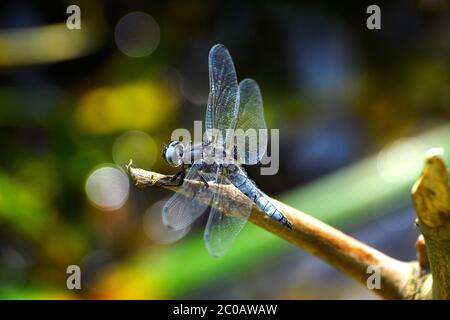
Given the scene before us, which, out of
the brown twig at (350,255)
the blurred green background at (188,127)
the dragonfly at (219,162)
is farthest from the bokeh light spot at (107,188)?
the brown twig at (350,255)

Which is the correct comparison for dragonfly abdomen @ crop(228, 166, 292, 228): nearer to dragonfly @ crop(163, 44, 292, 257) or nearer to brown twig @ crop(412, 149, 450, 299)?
dragonfly @ crop(163, 44, 292, 257)

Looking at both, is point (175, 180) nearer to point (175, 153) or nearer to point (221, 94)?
point (175, 153)

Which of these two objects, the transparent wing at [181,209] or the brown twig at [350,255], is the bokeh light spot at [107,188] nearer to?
the transparent wing at [181,209]

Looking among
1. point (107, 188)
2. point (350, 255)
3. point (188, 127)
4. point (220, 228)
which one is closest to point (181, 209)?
point (220, 228)

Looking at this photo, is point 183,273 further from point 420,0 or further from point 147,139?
point 420,0

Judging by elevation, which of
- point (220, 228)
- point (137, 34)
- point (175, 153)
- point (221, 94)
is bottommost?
point (220, 228)

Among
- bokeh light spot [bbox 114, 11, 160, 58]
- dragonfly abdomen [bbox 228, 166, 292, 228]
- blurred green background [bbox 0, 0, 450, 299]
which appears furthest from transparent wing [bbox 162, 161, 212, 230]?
bokeh light spot [bbox 114, 11, 160, 58]
